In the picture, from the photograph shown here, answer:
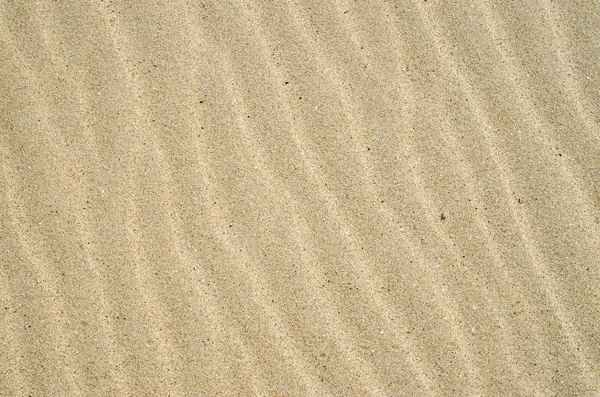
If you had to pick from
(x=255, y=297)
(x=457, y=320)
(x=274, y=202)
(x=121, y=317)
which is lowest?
(x=457, y=320)

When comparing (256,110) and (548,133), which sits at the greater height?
(256,110)

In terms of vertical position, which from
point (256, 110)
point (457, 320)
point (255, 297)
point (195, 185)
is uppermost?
point (256, 110)

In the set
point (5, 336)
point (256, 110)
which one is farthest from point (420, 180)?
point (5, 336)

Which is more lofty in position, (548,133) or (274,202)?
(274,202)

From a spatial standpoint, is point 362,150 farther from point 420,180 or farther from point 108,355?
point 108,355

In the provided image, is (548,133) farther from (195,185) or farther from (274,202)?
(195,185)

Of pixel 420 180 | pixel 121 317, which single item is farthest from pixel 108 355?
pixel 420 180
